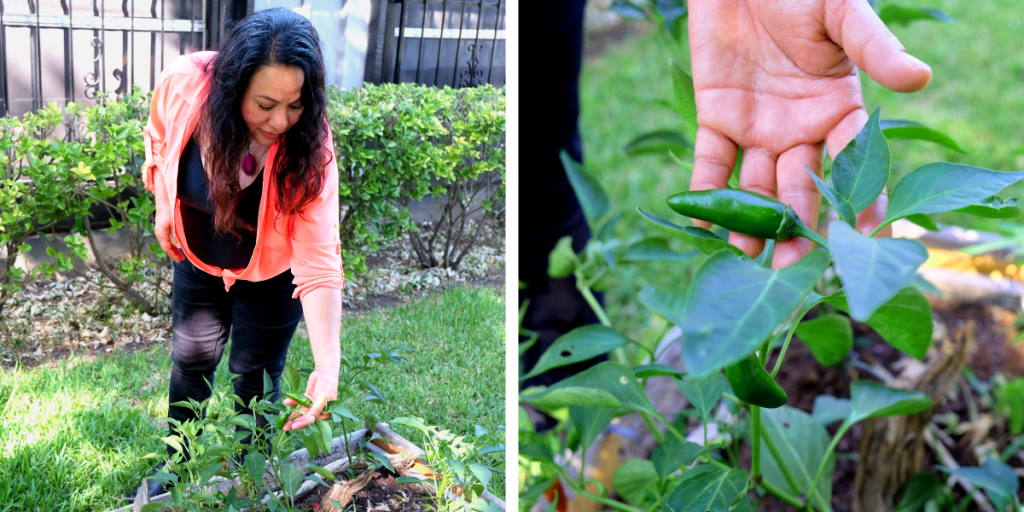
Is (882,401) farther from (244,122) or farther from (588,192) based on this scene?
(244,122)

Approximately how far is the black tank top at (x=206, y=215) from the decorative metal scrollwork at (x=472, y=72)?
280mm

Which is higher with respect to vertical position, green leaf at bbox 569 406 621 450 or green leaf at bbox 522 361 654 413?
green leaf at bbox 522 361 654 413

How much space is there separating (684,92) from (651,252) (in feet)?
0.81

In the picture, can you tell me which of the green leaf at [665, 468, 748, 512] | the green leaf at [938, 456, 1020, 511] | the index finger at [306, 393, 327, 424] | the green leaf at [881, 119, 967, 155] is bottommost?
the green leaf at [938, 456, 1020, 511]

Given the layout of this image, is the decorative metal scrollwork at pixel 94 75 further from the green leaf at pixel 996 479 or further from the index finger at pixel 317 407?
the green leaf at pixel 996 479

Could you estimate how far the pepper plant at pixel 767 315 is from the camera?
0.33 meters

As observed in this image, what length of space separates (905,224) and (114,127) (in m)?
1.56

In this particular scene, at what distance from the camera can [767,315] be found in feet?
1.09

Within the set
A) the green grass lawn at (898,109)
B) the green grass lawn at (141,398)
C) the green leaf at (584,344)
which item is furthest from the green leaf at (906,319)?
the green grass lawn at (898,109)

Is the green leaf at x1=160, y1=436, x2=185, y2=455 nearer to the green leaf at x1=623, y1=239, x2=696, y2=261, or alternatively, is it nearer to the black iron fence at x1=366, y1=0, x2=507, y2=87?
the black iron fence at x1=366, y1=0, x2=507, y2=87

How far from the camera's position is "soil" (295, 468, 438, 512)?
2.66 ft

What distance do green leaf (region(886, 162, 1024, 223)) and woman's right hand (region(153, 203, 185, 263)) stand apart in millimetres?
656

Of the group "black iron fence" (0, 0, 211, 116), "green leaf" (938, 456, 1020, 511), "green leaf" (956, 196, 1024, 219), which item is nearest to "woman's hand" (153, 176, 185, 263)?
"black iron fence" (0, 0, 211, 116)

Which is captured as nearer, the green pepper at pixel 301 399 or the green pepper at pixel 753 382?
the green pepper at pixel 753 382
